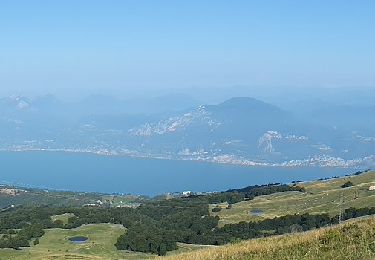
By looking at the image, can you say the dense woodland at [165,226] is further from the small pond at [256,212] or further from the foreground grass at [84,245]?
the small pond at [256,212]

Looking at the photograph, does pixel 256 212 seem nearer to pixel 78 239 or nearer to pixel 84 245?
pixel 78 239

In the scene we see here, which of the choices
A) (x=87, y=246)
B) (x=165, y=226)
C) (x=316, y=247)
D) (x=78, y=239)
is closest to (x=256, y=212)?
(x=165, y=226)

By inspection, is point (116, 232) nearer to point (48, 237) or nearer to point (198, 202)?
point (48, 237)

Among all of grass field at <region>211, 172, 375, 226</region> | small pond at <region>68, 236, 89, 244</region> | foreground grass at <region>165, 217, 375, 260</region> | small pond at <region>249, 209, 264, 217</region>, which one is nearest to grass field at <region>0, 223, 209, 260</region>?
small pond at <region>68, 236, 89, 244</region>

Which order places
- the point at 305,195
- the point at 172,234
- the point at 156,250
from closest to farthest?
1. the point at 156,250
2. the point at 172,234
3. the point at 305,195

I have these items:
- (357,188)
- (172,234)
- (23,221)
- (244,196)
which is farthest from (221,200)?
(172,234)

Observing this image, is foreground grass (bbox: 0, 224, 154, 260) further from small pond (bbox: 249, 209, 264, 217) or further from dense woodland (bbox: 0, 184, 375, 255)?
small pond (bbox: 249, 209, 264, 217)

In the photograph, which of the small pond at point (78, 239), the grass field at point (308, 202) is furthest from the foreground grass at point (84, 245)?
the grass field at point (308, 202)
